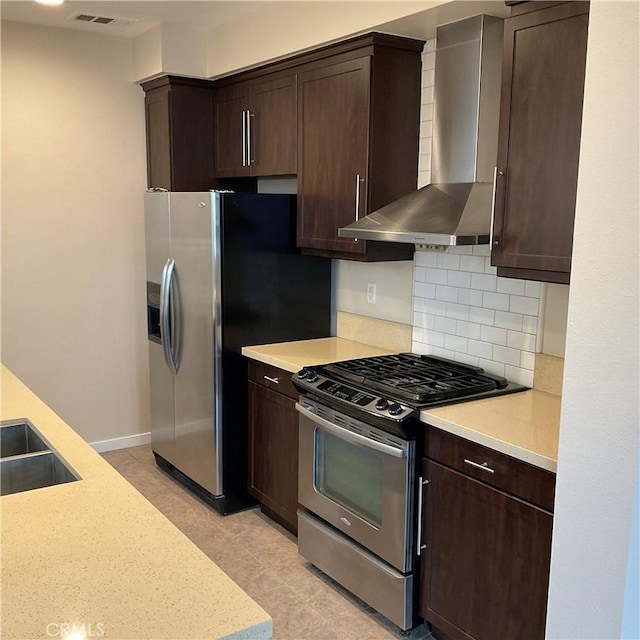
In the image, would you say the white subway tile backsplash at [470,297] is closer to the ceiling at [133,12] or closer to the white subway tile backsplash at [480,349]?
the white subway tile backsplash at [480,349]

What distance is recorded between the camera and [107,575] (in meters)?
1.34

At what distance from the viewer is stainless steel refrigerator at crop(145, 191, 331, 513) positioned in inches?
140

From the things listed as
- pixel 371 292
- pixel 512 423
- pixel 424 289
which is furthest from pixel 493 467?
pixel 371 292

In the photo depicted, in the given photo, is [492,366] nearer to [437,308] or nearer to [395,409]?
[437,308]

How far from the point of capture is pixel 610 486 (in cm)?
176

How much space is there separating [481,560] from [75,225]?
326cm

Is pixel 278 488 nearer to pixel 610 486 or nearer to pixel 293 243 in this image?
pixel 293 243

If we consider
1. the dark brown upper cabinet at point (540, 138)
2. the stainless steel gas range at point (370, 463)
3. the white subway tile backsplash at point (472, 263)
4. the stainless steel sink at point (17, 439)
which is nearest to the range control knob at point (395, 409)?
the stainless steel gas range at point (370, 463)

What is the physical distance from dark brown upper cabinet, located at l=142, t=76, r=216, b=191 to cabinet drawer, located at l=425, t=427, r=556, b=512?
256cm

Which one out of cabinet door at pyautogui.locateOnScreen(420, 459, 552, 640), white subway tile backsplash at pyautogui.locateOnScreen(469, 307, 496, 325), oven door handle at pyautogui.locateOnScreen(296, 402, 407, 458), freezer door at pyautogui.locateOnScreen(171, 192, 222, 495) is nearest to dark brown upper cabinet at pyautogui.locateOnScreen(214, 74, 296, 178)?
freezer door at pyautogui.locateOnScreen(171, 192, 222, 495)

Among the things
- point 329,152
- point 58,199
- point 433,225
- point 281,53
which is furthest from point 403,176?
point 58,199

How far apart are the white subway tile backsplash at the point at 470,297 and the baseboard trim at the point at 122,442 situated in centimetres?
266

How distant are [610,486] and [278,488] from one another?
203 centimetres

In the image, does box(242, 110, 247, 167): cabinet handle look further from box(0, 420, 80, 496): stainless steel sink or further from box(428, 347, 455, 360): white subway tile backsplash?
box(0, 420, 80, 496): stainless steel sink
